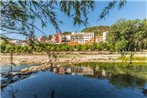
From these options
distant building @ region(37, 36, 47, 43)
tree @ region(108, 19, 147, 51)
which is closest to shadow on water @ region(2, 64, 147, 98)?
tree @ region(108, 19, 147, 51)

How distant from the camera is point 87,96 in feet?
49.7

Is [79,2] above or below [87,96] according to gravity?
above

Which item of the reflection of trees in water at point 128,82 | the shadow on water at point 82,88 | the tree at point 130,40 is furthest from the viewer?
the reflection of trees in water at point 128,82

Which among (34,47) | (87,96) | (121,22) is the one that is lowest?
(87,96)

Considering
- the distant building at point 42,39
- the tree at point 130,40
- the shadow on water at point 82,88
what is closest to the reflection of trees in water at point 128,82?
the shadow on water at point 82,88

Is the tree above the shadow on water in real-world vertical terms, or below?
above

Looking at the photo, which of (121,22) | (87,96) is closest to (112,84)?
(87,96)

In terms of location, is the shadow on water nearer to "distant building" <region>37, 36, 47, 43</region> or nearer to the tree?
the tree

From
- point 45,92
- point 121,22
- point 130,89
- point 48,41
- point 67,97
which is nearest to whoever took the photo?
point 48,41

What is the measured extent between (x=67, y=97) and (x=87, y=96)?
1091 millimetres

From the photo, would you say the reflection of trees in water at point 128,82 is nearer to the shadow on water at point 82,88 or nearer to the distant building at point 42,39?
the shadow on water at point 82,88

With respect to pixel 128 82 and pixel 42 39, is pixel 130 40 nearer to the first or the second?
pixel 42 39

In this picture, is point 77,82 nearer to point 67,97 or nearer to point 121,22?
point 67,97

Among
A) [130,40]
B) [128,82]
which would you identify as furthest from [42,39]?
[128,82]
